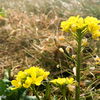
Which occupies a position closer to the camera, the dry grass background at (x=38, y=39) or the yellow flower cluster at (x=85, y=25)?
the yellow flower cluster at (x=85, y=25)

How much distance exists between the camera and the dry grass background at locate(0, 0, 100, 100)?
5.31 feet

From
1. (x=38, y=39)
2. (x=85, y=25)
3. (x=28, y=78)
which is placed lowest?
(x=28, y=78)

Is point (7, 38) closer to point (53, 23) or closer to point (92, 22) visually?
point (53, 23)

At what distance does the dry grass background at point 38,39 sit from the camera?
1619 millimetres

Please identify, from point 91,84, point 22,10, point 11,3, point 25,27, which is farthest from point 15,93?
point 11,3

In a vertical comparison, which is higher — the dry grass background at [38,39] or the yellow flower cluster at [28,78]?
the dry grass background at [38,39]

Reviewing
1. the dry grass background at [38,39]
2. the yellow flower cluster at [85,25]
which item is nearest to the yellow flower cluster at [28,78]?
the yellow flower cluster at [85,25]

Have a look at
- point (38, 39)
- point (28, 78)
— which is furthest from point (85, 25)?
point (38, 39)

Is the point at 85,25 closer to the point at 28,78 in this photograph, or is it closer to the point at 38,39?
the point at 28,78

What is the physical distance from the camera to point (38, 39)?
221 centimetres

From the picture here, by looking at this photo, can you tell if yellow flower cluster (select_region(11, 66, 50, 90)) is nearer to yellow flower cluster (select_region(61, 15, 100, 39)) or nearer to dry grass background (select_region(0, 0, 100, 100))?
yellow flower cluster (select_region(61, 15, 100, 39))

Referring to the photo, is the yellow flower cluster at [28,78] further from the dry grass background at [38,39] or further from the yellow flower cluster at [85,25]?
the dry grass background at [38,39]

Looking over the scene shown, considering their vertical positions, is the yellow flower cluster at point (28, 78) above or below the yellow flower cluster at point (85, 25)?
below

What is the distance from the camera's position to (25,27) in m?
2.69
